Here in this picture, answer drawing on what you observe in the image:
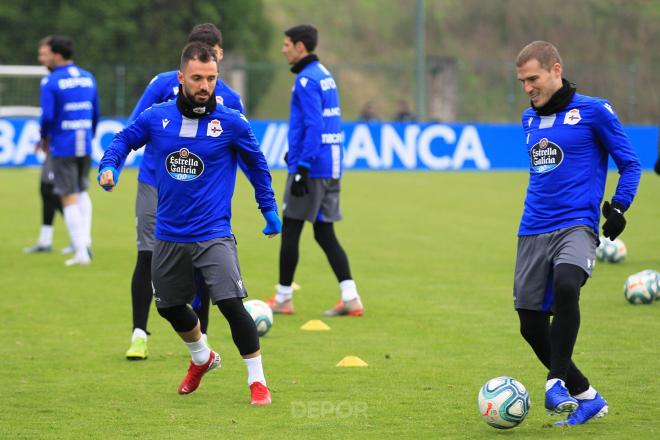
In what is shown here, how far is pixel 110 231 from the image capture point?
1661 centimetres

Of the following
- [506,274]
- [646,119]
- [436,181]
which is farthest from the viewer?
[646,119]

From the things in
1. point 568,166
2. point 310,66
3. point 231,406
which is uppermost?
point 310,66

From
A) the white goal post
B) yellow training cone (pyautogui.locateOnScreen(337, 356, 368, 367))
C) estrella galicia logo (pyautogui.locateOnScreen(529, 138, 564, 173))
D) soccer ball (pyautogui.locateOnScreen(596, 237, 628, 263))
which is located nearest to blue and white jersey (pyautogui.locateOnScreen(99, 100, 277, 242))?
estrella galicia logo (pyautogui.locateOnScreen(529, 138, 564, 173))

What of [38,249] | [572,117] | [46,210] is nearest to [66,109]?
[46,210]

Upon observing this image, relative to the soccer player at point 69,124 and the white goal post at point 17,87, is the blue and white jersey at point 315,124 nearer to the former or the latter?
the soccer player at point 69,124

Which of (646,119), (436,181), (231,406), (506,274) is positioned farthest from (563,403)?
(646,119)

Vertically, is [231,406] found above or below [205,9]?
below

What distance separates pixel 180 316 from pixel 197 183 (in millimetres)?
824

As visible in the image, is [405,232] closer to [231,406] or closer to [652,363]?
[652,363]

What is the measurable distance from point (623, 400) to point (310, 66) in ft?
14.1

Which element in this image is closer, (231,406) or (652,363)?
(231,406)

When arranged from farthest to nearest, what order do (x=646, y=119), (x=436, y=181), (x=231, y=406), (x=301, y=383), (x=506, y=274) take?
1. (x=646, y=119)
2. (x=436, y=181)
3. (x=506, y=274)
4. (x=301, y=383)
5. (x=231, y=406)

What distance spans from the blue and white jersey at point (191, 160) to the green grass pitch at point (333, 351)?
1.05 metres

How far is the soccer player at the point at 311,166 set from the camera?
9.86m
